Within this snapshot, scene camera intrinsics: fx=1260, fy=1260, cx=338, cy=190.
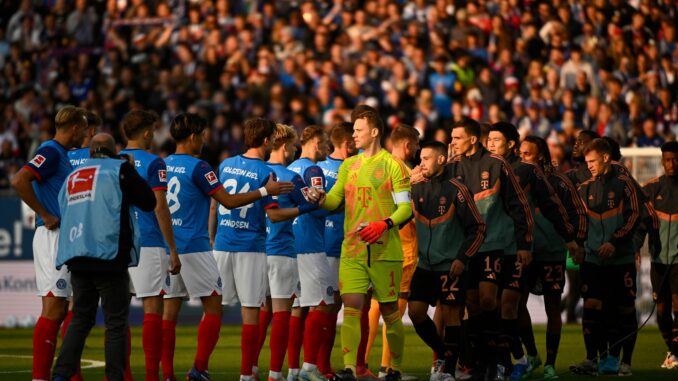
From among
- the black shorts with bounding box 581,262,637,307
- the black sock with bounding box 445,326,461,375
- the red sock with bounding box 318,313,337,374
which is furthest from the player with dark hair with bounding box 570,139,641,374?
the red sock with bounding box 318,313,337,374

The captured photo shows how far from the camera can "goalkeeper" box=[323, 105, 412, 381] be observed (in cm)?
1093

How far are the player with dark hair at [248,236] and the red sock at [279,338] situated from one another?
0.19 meters

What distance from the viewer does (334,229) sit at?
12602mm

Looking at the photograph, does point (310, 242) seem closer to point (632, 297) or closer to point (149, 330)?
point (149, 330)

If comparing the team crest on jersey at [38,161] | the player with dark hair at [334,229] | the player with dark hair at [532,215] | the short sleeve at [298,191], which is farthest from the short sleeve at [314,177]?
the team crest on jersey at [38,161]

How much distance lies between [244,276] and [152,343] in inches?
41.2

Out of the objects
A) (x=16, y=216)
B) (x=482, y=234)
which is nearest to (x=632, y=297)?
(x=482, y=234)

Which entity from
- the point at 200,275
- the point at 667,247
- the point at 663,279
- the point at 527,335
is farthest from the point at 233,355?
the point at 667,247

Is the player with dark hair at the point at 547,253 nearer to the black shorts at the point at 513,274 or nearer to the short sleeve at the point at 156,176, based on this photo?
the black shorts at the point at 513,274

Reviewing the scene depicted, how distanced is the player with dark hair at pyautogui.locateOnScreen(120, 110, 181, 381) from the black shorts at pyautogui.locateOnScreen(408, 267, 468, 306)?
238cm

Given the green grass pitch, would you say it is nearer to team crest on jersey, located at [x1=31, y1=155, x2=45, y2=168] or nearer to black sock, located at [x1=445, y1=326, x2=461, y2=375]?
black sock, located at [x1=445, y1=326, x2=461, y2=375]

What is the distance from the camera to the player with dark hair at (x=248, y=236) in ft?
36.3

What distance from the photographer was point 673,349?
13.9m

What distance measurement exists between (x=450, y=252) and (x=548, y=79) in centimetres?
1177
